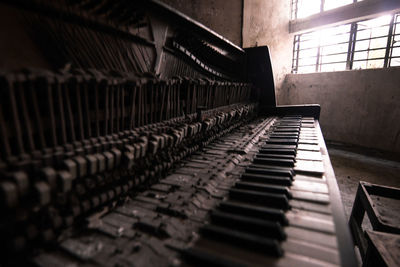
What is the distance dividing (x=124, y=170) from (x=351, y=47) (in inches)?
446

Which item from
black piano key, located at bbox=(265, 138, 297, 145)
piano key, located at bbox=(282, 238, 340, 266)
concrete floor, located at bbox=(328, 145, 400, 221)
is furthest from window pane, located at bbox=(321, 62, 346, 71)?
piano key, located at bbox=(282, 238, 340, 266)

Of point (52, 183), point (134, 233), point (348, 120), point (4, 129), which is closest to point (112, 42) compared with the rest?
point (4, 129)

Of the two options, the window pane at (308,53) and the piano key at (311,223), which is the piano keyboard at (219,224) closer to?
the piano key at (311,223)

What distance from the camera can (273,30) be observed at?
9.14 metres

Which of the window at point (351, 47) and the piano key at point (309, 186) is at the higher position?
Answer: the window at point (351, 47)

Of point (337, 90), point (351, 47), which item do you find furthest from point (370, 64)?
point (337, 90)

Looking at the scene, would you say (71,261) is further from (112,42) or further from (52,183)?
(112,42)

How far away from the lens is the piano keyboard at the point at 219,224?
0.94 meters

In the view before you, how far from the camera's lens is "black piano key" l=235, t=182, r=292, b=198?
1462mm

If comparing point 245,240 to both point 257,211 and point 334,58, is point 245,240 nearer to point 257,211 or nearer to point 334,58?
point 257,211

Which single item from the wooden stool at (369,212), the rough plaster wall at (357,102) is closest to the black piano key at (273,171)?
the wooden stool at (369,212)

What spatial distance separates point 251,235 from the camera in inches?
41.4

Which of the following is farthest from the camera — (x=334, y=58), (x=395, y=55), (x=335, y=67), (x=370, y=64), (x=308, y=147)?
(x=335, y=67)

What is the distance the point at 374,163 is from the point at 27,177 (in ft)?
28.9
